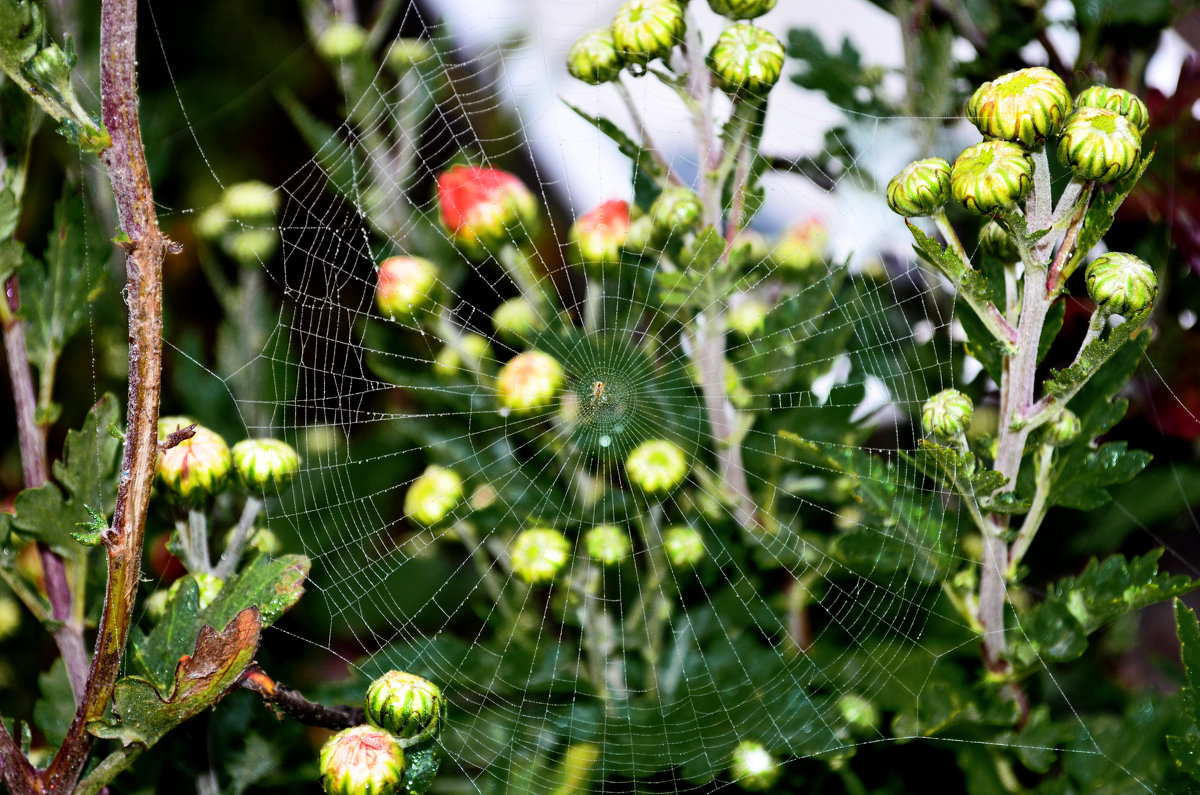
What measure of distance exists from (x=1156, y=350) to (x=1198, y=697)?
1.00 ft

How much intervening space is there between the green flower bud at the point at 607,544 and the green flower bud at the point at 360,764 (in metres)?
0.18

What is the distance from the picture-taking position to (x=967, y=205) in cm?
39

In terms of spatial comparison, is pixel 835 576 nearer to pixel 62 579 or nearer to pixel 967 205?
pixel 967 205

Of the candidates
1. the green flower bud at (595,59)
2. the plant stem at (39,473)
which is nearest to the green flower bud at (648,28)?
the green flower bud at (595,59)

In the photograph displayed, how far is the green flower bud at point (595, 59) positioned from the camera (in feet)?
1.80

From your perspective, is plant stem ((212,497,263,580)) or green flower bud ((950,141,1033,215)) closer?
green flower bud ((950,141,1033,215))

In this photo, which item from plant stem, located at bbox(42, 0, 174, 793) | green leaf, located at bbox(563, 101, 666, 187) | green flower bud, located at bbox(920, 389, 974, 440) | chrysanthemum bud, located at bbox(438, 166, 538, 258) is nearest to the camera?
plant stem, located at bbox(42, 0, 174, 793)

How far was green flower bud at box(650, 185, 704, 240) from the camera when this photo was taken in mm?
531

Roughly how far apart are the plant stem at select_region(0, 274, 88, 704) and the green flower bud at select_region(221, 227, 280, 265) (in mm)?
247

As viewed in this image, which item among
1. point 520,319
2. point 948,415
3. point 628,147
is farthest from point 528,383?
point 948,415

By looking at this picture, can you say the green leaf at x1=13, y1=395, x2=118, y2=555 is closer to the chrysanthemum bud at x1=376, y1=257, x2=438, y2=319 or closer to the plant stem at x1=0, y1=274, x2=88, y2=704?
the plant stem at x1=0, y1=274, x2=88, y2=704

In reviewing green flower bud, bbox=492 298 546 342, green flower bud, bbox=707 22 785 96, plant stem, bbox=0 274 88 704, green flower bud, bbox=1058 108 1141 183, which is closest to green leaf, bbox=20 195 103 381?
plant stem, bbox=0 274 88 704

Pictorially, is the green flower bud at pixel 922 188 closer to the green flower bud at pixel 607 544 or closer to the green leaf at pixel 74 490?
the green flower bud at pixel 607 544

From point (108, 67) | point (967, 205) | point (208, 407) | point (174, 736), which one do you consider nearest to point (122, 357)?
point (208, 407)
